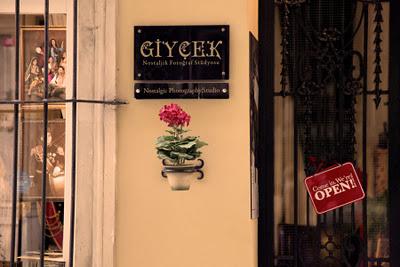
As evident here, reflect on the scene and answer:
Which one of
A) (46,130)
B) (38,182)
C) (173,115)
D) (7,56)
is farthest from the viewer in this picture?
(7,56)

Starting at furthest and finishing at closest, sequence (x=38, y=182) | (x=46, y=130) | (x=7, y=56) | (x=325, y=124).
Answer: (x=325, y=124) → (x=7, y=56) → (x=38, y=182) → (x=46, y=130)

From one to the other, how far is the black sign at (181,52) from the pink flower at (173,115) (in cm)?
62

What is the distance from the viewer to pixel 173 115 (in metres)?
6.00

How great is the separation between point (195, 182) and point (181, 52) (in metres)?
1.02

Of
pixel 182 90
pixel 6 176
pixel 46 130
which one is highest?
pixel 182 90

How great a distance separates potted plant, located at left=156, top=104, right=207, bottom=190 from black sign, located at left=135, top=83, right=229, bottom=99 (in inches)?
17.7

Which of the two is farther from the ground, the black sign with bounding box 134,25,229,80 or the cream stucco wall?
the black sign with bounding box 134,25,229,80

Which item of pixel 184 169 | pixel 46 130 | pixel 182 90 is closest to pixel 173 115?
pixel 184 169

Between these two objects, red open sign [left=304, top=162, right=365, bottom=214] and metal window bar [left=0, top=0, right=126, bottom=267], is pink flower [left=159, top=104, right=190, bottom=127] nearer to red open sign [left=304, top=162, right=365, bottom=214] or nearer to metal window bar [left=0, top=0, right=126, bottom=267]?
metal window bar [left=0, top=0, right=126, bottom=267]

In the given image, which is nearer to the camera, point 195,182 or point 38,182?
point 195,182

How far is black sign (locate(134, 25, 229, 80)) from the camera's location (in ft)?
21.6

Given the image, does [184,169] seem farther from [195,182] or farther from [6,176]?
[6,176]

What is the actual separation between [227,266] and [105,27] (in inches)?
82.7

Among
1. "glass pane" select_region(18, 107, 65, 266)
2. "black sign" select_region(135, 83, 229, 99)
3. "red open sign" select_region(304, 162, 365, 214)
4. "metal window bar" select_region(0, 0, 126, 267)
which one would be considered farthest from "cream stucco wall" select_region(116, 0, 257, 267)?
"red open sign" select_region(304, 162, 365, 214)
